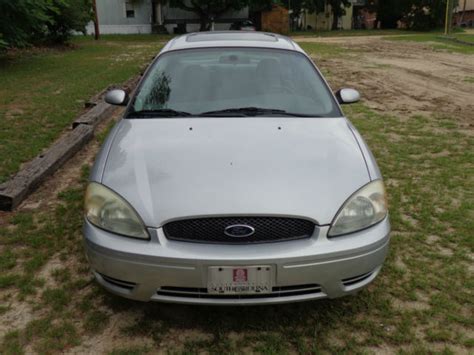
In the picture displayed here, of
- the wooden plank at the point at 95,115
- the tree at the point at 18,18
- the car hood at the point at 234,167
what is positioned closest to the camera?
the car hood at the point at 234,167

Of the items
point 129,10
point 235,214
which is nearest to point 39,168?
point 235,214

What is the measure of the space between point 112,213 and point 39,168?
266 centimetres

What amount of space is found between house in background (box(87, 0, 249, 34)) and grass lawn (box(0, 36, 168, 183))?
21.3 metres

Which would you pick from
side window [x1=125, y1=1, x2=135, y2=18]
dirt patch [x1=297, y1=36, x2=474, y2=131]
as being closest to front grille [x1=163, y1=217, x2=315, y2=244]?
dirt patch [x1=297, y1=36, x2=474, y2=131]

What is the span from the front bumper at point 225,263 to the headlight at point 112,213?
45 millimetres

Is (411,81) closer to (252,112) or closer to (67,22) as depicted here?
(252,112)

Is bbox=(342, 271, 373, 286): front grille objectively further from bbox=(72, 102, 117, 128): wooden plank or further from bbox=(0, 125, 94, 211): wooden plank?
bbox=(72, 102, 117, 128): wooden plank

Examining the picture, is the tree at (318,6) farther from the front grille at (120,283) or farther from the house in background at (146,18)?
the front grille at (120,283)

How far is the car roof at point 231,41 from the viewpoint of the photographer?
382cm

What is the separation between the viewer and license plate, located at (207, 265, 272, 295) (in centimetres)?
214

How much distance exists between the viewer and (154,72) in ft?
12.0

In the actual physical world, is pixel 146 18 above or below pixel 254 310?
above

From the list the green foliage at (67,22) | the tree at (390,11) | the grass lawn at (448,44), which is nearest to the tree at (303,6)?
the tree at (390,11)

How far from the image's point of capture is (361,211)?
2381 millimetres
